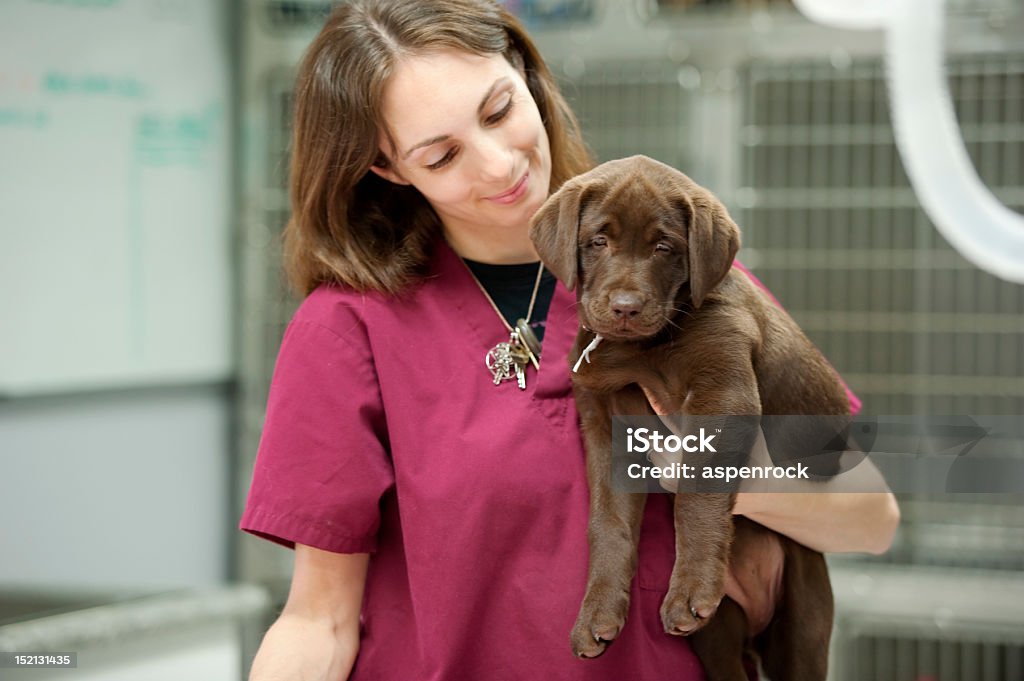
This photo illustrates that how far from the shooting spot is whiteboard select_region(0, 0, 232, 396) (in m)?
2.29

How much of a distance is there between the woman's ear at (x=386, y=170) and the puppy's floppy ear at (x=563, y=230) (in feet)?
0.82

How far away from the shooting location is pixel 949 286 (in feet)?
7.82

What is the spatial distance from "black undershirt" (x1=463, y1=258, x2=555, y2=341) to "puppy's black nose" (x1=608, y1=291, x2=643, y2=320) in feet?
0.89

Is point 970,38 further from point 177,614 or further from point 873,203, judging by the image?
point 177,614

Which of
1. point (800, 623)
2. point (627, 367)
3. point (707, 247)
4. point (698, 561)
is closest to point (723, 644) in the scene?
point (800, 623)

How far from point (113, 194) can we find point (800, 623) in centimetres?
186

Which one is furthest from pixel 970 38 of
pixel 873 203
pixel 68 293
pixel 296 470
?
pixel 68 293

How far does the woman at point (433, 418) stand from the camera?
117 centimetres

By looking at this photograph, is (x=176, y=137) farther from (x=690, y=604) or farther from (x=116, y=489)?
(x=690, y=604)

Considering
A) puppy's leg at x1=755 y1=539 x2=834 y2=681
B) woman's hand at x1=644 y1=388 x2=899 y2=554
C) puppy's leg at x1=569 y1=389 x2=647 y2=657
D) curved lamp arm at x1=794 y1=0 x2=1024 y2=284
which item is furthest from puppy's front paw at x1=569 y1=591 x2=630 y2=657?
curved lamp arm at x1=794 y1=0 x2=1024 y2=284

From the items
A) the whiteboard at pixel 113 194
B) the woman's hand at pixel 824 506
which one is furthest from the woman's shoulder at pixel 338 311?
the whiteboard at pixel 113 194

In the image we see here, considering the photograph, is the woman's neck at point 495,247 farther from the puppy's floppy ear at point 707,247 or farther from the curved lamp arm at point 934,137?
the curved lamp arm at point 934,137

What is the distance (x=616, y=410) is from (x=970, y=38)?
151 cm

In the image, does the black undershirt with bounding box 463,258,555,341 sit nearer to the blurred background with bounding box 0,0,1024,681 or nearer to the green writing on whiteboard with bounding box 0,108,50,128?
the blurred background with bounding box 0,0,1024,681
